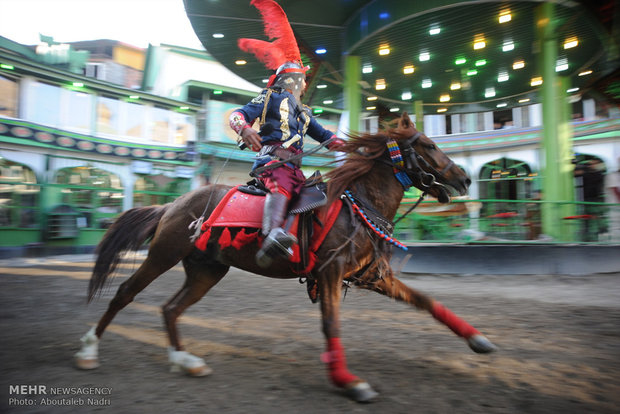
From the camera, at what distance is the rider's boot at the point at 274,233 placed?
2.64 m

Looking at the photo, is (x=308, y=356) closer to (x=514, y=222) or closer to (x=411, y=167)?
(x=411, y=167)

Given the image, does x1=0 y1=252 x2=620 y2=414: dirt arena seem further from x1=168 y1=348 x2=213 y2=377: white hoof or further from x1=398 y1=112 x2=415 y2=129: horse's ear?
x1=398 y1=112 x2=415 y2=129: horse's ear

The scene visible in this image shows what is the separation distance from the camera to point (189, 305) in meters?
3.35

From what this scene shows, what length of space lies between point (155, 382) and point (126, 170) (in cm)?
1760

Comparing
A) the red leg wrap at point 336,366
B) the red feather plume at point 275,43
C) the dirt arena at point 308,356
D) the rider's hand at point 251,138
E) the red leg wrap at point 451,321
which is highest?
the red feather plume at point 275,43

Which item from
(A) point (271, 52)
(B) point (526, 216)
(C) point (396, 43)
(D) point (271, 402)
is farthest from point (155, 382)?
(C) point (396, 43)

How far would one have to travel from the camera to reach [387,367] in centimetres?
305

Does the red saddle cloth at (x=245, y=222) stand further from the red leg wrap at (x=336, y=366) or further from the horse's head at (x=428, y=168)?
the horse's head at (x=428, y=168)

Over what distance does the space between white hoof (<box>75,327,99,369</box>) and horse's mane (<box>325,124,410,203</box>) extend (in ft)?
7.90

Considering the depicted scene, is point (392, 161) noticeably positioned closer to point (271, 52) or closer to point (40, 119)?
point (271, 52)

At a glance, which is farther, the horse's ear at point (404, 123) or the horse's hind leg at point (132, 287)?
the horse's hind leg at point (132, 287)

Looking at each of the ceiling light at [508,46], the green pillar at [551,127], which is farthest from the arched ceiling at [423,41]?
the green pillar at [551,127]

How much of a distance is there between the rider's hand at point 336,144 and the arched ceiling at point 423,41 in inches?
199

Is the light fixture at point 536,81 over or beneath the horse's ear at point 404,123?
over
